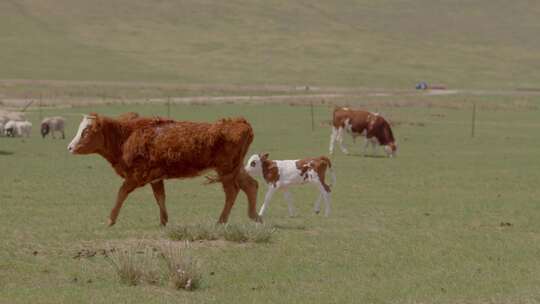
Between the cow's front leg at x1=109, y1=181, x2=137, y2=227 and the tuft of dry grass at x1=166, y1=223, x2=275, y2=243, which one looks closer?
the tuft of dry grass at x1=166, y1=223, x2=275, y2=243

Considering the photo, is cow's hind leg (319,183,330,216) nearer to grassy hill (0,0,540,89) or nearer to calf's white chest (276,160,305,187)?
calf's white chest (276,160,305,187)

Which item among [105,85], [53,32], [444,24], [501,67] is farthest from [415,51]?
[105,85]

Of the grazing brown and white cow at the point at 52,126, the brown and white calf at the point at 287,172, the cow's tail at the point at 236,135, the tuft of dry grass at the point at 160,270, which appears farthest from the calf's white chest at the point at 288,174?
the grazing brown and white cow at the point at 52,126

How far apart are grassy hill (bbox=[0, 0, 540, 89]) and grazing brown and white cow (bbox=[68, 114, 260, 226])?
74962 millimetres

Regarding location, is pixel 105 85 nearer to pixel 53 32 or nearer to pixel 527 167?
pixel 53 32

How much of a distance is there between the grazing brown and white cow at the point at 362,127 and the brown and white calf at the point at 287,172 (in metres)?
14.9

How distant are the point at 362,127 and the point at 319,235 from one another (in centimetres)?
1940

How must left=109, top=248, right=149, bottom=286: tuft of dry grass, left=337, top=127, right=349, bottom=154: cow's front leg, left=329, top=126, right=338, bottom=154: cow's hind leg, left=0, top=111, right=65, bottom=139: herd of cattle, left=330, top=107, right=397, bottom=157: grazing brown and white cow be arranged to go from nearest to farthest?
left=109, top=248, right=149, bottom=286: tuft of dry grass < left=329, top=126, right=338, bottom=154: cow's hind leg < left=337, top=127, right=349, bottom=154: cow's front leg < left=330, top=107, right=397, bottom=157: grazing brown and white cow < left=0, top=111, right=65, bottom=139: herd of cattle

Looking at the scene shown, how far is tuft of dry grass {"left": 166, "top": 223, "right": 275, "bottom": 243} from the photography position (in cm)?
1443

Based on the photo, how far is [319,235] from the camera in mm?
15891

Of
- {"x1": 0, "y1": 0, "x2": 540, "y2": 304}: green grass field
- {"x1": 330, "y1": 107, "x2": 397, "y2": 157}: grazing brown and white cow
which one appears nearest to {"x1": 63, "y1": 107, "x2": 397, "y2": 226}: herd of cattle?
{"x1": 0, "y1": 0, "x2": 540, "y2": 304}: green grass field

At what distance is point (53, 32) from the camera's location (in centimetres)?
11656

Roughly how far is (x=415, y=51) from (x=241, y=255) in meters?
111

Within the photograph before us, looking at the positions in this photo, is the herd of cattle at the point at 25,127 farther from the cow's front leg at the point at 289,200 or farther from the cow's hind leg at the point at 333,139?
the cow's front leg at the point at 289,200
